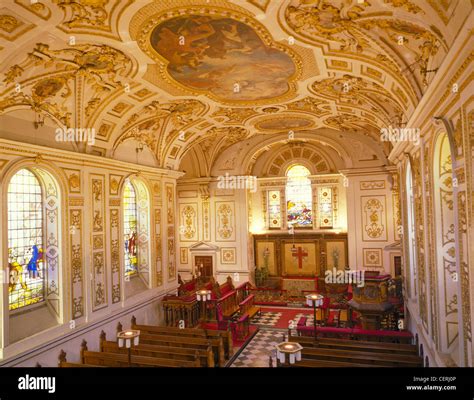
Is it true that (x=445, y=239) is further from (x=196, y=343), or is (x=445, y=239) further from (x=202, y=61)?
(x=196, y=343)

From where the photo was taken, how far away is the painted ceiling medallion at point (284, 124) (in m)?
17.2

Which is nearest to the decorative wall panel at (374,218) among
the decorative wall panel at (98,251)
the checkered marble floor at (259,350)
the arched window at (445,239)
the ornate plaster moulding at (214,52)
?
the checkered marble floor at (259,350)

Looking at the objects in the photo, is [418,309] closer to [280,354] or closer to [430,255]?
[430,255]

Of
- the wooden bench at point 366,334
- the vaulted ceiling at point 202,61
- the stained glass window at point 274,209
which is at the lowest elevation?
the wooden bench at point 366,334

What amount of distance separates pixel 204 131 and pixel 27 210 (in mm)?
8713

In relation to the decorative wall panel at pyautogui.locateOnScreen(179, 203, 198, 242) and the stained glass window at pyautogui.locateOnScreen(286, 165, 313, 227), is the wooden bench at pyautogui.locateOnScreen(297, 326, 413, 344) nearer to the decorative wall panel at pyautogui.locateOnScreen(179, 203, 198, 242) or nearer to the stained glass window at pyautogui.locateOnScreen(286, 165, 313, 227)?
the stained glass window at pyautogui.locateOnScreen(286, 165, 313, 227)

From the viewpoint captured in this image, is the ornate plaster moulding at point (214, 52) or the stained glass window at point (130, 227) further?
the stained glass window at point (130, 227)

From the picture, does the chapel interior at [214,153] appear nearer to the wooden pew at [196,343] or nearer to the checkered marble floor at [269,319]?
the wooden pew at [196,343]

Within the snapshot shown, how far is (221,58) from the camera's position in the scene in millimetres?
10023

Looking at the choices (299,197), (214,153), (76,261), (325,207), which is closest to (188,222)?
(214,153)

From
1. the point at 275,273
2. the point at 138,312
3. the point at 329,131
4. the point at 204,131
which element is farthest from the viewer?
the point at 275,273

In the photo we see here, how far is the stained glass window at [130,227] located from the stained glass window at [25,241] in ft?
13.3
